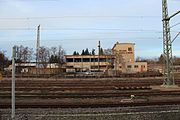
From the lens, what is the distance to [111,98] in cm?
1989

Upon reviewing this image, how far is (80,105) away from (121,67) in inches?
3716

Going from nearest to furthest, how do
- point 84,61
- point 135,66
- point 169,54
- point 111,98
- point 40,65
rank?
1. point 111,98
2. point 169,54
3. point 40,65
4. point 135,66
5. point 84,61

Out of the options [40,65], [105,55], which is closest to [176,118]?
[40,65]

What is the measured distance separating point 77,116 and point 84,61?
10855 centimetres

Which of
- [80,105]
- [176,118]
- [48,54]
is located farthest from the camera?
[48,54]

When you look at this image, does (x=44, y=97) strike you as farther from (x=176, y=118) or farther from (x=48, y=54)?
(x=48, y=54)

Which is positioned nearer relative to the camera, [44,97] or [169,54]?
[44,97]

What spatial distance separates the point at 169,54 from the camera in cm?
3052

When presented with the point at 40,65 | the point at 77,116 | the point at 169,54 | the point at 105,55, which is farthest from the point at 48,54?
the point at 77,116

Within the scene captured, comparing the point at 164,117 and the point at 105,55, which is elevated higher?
the point at 105,55

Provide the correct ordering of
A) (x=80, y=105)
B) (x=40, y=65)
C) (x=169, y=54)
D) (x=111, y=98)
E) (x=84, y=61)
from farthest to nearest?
(x=84, y=61) → (x=40, y=65) → (x=169, y=54) → (x=111, y=98) → (x=80, y=105)

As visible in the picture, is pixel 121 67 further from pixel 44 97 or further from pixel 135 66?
pixel 44 97

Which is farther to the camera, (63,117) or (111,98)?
(111,98)

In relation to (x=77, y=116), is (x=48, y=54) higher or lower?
A: higher
